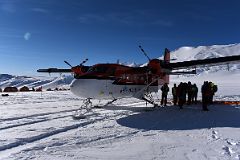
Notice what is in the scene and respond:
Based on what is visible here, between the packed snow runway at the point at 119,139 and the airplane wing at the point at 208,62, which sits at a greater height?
the airplane wing at the point at 208,62

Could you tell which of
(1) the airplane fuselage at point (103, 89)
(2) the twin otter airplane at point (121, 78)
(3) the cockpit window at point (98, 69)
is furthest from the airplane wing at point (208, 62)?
(3) the cockpit window at point (98, 69)

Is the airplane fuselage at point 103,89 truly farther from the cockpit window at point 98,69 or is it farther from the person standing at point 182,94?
the person standing at point 182,94

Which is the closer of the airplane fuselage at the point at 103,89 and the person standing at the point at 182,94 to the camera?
the airplane fuselage at the point at 103,89

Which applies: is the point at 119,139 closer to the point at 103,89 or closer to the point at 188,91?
the point at 103,89

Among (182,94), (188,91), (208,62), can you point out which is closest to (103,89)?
(182,94)

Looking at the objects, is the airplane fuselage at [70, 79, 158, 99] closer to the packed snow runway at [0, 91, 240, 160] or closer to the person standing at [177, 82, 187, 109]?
the person standing at [177, 82, 187, 109]

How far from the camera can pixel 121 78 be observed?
61.5 ft

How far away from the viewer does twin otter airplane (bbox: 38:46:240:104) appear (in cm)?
1625

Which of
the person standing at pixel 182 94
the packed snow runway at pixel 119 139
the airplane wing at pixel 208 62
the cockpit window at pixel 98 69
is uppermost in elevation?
the airplane wing at pixel 208 62

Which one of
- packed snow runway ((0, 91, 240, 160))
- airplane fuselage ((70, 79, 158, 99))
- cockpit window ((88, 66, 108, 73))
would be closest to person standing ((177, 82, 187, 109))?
airplane fuselage ((70, 79, 158, 99))

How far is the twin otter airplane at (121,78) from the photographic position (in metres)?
16.2

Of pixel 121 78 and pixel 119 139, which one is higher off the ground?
pixel 121 78

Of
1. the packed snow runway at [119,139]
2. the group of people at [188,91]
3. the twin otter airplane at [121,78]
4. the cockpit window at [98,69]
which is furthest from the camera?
the group of people at [188,91]

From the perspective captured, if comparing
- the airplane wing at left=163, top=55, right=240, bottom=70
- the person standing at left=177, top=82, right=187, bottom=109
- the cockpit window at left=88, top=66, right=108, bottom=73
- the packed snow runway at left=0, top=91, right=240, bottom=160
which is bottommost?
the packed snow runway at left=0, top=91, right=240, bottom=160
